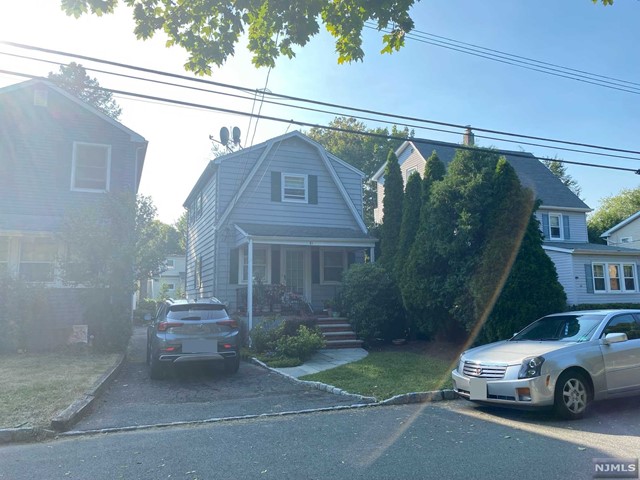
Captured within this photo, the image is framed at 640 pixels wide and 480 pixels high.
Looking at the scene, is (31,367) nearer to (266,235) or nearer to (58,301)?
(58,301)

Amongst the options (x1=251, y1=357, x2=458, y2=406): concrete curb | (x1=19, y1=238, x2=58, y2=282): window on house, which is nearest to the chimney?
(x1=251, y1=357, x2=458, y2=406): concrete curb

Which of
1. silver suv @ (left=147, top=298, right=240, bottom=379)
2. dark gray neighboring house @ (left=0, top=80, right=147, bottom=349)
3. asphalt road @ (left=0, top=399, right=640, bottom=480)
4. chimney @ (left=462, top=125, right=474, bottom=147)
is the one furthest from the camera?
dark gray neighboring house @ (left=0, top=80, right=147, bottom=349)

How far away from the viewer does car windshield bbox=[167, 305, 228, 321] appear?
9.23 metres

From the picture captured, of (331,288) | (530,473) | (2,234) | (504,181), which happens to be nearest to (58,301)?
(2,234)

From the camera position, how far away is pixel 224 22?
6.20m

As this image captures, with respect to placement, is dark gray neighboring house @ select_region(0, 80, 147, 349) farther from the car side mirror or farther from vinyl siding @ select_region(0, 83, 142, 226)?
the car side mirror

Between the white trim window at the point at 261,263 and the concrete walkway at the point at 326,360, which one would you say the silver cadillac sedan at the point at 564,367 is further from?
the white trim window at the point at 261,263

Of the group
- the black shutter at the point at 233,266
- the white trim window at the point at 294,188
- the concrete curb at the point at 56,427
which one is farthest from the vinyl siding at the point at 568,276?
the concrete curb at the point at 56,427

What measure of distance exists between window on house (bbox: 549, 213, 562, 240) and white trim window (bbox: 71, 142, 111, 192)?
2336cm

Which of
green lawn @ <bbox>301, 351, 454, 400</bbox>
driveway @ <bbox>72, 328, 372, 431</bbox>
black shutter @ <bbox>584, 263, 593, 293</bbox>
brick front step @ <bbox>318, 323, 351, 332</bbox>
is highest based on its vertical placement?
black shutter @ <bbox>584, 263, 593, 293</bbox>

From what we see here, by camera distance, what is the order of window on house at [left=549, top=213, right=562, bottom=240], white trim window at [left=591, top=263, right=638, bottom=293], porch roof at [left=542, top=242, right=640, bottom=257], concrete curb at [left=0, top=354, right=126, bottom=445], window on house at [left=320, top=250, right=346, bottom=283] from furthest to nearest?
window on house at [left=549, top=213, right=562, bottom=240], white trim window at [left=591, top=263, right=638, bottom=293], porch roof at [left=542, top=242, right=640, bottom=257], window on house at [left=320, top=250, right=346, bottom=283], concrete curb at [left=0, top=354, right=126, bottom=445]

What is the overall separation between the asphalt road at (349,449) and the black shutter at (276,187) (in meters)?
11.2

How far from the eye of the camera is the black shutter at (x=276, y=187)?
56.1 ft

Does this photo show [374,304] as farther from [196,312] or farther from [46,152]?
[46,152]
